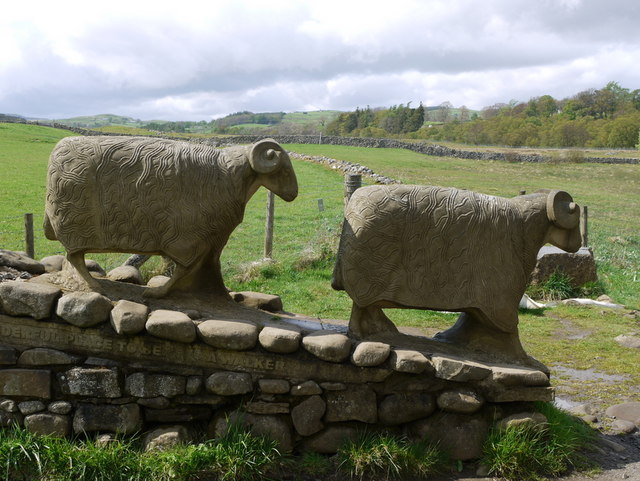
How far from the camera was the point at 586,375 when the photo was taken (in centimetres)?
710

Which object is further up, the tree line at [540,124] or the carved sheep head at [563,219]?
the tree line at [540,124]

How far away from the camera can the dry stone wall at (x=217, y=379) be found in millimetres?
4512

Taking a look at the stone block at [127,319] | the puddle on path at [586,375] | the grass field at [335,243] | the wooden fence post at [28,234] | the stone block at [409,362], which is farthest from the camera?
the wooden fence post at [28,234]

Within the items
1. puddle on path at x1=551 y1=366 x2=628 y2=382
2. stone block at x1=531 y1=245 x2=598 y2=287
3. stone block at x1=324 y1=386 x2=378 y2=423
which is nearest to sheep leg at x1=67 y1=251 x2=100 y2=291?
stone block at x1=324 y1=386 x2=378 y2=423

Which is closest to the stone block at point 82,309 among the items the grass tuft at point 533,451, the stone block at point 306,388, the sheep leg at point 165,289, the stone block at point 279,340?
the sheep leg at point 165,289

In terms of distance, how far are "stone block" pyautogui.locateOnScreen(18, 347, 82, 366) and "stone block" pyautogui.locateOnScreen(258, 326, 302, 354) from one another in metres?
1.42

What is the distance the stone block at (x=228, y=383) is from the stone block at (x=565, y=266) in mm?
7318

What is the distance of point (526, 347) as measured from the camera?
26.1ft

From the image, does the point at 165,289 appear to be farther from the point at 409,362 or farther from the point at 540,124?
the point at 540,124

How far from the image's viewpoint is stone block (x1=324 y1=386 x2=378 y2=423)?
471cm

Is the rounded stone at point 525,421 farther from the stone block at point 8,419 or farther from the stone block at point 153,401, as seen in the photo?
the stone block at point 8,419

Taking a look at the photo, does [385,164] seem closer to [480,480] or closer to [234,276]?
[234,276]

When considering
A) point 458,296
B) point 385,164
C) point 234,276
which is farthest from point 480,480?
point 385,164

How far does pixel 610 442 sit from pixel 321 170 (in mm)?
21030
